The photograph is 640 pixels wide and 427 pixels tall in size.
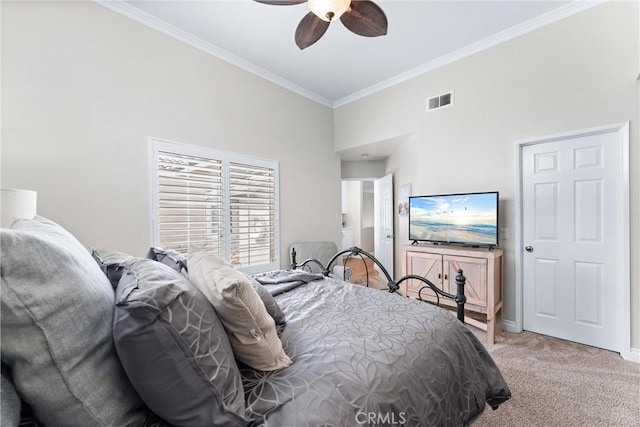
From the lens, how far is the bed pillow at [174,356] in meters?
0.66

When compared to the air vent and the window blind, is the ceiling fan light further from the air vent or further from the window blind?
the air vent

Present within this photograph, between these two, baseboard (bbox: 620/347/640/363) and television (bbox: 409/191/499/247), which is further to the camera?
television (bbox: 409/191/499/247)

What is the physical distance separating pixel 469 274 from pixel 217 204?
3020mm

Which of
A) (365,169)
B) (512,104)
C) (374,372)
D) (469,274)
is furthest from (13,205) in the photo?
(365,169)

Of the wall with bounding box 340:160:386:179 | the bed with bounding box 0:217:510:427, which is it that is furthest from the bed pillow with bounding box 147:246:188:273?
the wall with bounding box 340:160:386:179

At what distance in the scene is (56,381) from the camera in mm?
610

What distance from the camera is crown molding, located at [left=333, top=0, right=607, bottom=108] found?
255 centimetres

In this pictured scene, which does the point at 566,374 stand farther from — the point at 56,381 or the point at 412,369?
the point at 56,381

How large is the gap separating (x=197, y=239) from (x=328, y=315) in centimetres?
217

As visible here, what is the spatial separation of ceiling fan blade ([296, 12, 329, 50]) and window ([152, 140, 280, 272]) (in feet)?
5.40

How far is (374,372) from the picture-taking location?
942mm

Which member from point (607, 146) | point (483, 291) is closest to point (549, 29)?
point (607, 146)

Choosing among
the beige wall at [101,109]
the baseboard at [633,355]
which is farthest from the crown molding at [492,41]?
the baseboard at [633,355]

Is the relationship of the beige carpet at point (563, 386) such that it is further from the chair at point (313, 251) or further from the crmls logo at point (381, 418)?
the chair at point (313, 251)
